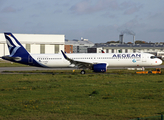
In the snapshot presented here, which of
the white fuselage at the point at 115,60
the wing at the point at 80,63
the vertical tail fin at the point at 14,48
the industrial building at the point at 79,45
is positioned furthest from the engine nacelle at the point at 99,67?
the industrial building at the point at 79,45

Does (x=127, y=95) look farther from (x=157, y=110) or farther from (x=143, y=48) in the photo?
(x=143, y=48)

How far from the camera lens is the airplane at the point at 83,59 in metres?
42.0

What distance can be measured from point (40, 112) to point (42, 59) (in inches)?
1150

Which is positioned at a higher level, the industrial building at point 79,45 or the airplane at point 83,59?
the industrial building at point 79,45

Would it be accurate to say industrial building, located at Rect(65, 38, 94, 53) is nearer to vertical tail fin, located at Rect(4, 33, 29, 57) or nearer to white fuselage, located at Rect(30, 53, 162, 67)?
vertical tail fin, located at Rect(4, 33, 29, 57)

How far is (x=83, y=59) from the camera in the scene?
42.7m

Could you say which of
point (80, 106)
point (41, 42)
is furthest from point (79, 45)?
point (80, 106)

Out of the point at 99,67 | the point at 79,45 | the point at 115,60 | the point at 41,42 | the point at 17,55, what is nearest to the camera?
the point at 99,67

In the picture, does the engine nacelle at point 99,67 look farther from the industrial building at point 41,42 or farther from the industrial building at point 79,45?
the industrial building at point 79,45

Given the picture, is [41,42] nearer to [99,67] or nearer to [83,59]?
[83,59]

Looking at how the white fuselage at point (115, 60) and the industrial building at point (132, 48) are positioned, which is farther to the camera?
the industrial building at point (132, 48)

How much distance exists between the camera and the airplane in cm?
4200

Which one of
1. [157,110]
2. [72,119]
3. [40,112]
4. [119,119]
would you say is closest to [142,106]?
[157,110]

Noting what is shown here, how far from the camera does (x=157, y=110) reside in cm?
1511
